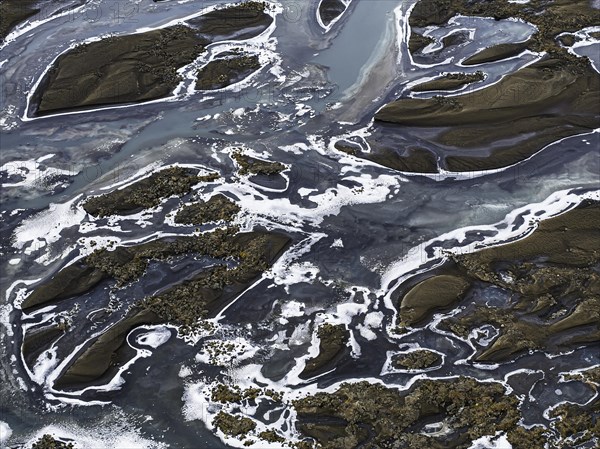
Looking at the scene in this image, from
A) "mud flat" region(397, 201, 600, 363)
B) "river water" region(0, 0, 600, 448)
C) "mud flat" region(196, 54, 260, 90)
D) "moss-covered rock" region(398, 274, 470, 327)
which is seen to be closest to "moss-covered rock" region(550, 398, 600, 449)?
"river water" region(0, 0, 600, 448)

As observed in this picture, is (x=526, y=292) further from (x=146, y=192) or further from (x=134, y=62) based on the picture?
(x=134, y=62)

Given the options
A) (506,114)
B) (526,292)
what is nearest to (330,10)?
(506,114)

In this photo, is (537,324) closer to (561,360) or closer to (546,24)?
(561,360)

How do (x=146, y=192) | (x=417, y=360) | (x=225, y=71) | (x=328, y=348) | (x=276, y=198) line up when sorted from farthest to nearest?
(x=225, y=71) → (x=276, y=198) → (x=146, y=192) → (x=328, y=348) → (x=417, y=360)

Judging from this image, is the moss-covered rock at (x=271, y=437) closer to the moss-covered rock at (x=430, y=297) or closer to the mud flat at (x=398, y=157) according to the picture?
the moss-covered rock at (x=430, y=297)

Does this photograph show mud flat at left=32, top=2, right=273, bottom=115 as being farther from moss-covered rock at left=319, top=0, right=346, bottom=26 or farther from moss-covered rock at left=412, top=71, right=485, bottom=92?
moss-covered rock at left=412, top=71, right=485, bottom=92

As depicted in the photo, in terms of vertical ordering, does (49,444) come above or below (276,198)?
below
